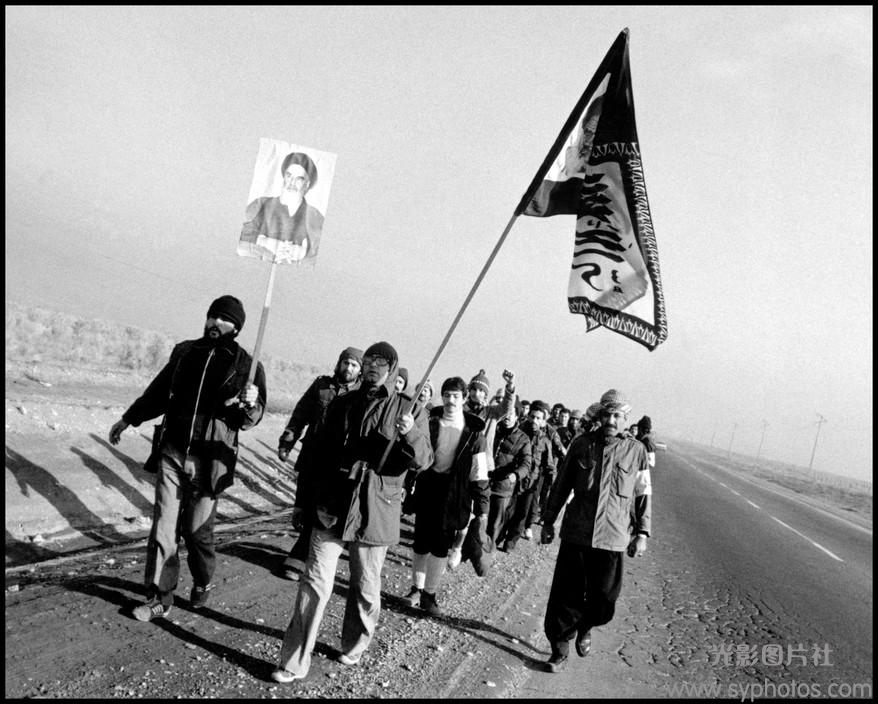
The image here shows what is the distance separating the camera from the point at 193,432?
169 inches

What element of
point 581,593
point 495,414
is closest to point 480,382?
point 495,414

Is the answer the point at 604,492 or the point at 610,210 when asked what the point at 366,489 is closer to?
the point at 604,492

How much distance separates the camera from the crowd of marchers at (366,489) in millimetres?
3830

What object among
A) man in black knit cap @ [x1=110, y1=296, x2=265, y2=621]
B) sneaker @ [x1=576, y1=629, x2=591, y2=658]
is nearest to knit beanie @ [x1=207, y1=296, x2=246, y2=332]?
man in black knit cap @ [x1=110, y1=296, x2=265, y2=621]

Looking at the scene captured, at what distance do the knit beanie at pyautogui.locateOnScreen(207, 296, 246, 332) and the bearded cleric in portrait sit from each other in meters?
0.67

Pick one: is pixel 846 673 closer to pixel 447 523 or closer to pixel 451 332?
pixel 447 523

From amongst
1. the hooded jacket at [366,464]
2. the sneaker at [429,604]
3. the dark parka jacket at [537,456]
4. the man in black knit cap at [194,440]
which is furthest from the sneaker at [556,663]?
the dark parka jacket at [537,456]

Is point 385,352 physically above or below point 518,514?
above

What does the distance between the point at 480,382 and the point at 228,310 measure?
9.87 ft

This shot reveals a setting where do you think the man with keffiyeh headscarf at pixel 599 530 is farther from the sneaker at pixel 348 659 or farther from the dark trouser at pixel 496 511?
the dark trouser at pixel 496 511

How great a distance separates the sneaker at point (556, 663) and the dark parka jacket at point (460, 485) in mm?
1333

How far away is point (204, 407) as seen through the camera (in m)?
4.36

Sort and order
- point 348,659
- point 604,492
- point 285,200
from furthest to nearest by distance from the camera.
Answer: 1. point 285,200
2. point 604,492
3. point 348,659

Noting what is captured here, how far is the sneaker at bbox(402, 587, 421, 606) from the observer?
5406 mm
